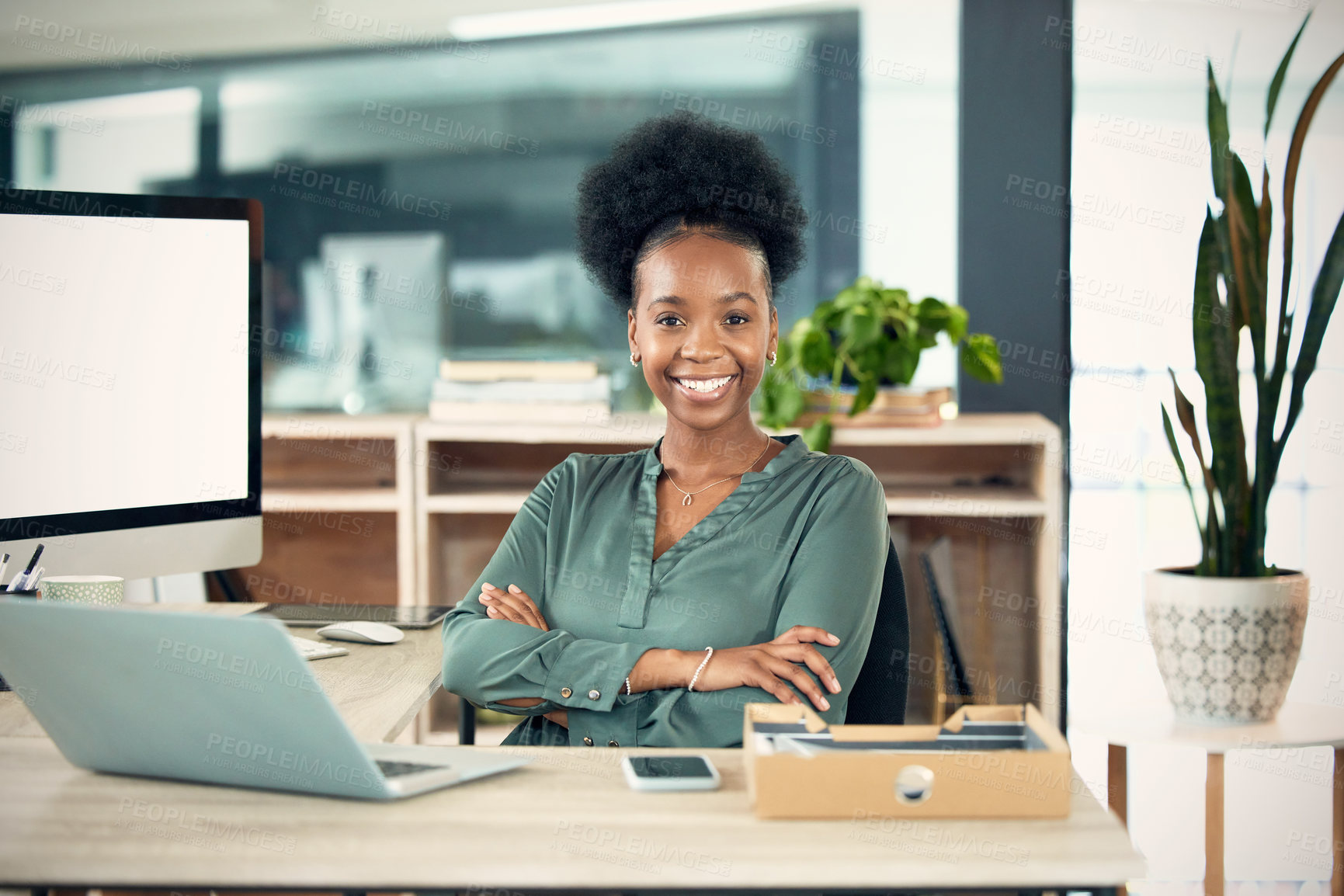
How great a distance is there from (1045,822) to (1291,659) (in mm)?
1122

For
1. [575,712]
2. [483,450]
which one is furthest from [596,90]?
[575,712]

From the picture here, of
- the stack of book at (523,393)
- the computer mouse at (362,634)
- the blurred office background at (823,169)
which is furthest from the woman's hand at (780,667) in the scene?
the blurred office background at (823,169)

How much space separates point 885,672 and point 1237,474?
785 mm

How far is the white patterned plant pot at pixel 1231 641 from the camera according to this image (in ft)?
6.14

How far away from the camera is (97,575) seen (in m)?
1.78

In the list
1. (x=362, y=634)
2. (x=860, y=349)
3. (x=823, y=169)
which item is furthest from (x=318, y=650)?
(x=823, y=169)

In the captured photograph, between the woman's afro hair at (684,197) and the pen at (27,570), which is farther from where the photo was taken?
the woman's afro hair at (684,197)

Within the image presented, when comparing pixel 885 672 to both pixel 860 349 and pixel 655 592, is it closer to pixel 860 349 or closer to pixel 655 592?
pixel 655 592

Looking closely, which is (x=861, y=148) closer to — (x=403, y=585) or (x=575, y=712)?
(x=403, y=585)

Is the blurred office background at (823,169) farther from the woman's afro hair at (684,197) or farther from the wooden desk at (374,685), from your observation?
the wooden desk at (374,685)

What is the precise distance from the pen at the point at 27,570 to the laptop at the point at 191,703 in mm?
503

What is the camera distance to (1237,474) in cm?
195

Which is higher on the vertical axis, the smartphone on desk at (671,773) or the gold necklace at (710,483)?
the gold necklace at (710,483)

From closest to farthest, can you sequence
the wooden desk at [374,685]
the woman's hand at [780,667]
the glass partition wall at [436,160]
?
the wooden desk at [374,685] → the woman's hand at [780,667] → the glass partition wall at [436,160]
